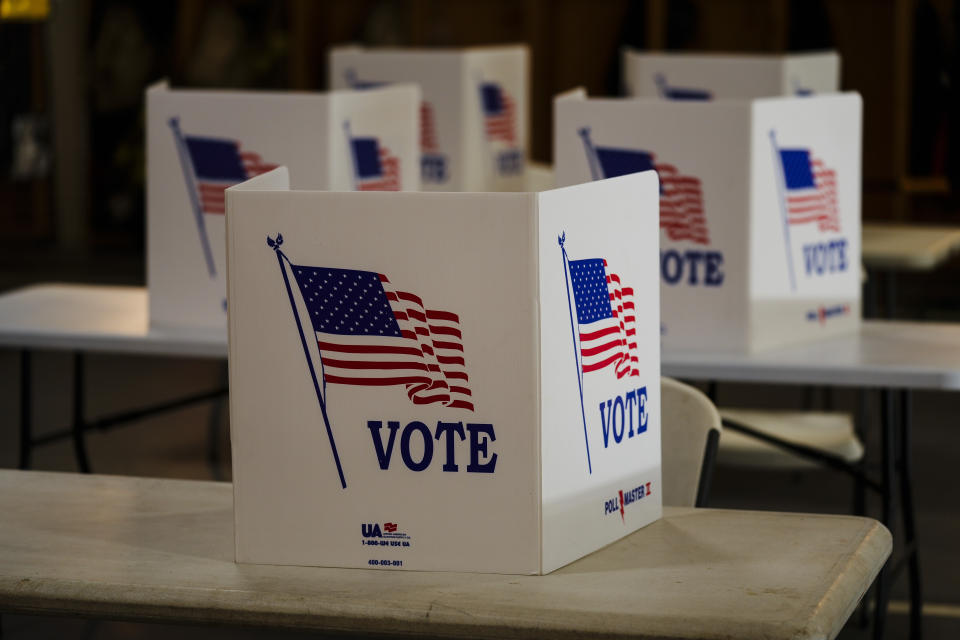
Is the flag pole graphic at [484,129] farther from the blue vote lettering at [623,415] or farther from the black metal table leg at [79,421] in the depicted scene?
the blue vote lettering at [623,415]

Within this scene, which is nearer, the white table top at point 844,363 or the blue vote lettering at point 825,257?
the white table top at point 844,363

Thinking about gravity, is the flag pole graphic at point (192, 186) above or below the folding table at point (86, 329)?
above

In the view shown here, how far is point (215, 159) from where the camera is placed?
2662mm


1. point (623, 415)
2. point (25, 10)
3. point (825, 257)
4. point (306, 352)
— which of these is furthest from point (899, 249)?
point (25, 10)

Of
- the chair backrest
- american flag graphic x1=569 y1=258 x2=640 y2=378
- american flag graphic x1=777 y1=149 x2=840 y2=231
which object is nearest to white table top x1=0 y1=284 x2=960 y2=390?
american flag graphic x1=777 y1=149 x2=840 y2=231

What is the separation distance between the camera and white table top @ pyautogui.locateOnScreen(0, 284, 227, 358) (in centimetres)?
264

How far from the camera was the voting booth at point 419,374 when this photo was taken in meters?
1.29

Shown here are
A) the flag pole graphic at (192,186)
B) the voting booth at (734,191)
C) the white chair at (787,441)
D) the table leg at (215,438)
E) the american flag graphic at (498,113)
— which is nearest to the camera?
the voting booth at (734,191)

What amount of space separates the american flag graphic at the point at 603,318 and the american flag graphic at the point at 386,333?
124mm

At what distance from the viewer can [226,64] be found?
7.94m

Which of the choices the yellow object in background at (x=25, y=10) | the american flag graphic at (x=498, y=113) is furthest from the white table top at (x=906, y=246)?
the yellow object in background at (x=25, y=10)

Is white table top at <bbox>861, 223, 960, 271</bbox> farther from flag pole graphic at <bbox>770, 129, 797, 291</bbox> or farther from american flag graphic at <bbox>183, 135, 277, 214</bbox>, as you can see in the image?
american flag graphic at <bbox>183, 135, 277, 214</bbox>

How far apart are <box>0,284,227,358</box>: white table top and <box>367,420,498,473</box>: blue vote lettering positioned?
50.5 inches

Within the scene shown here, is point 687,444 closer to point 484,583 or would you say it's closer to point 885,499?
point 484,583
